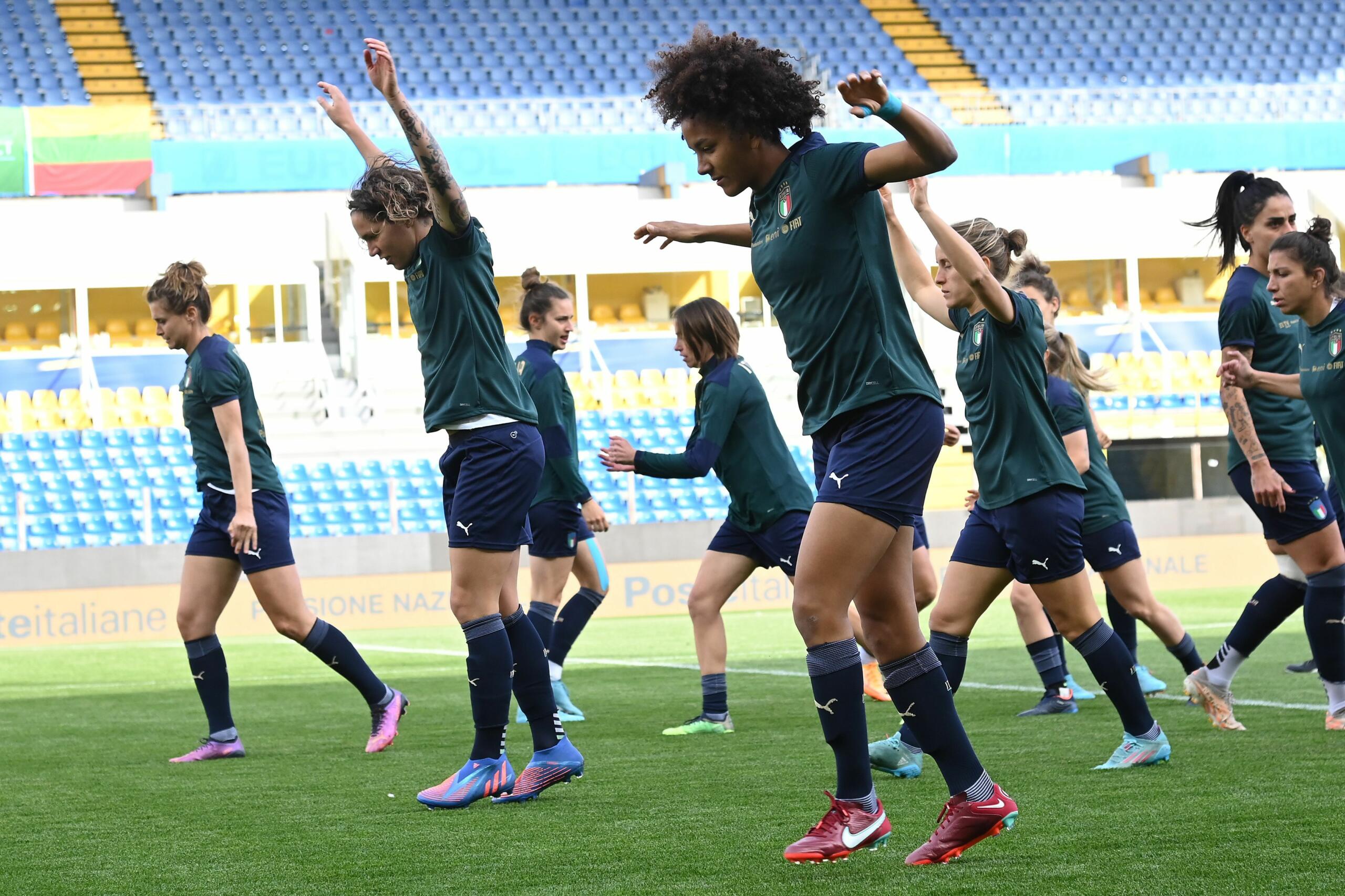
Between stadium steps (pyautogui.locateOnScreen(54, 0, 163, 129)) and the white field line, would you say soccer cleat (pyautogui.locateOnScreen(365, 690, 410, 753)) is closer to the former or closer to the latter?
the white field line

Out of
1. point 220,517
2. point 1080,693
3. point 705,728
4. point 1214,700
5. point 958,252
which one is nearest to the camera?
point 958,252

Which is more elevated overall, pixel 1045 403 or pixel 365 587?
pixel 1045 403

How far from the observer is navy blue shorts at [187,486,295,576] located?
6.44 m

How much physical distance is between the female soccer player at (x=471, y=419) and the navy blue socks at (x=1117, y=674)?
1.78 metres

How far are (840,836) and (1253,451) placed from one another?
3030mm

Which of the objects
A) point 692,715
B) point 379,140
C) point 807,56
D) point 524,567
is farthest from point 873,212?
point 807,56

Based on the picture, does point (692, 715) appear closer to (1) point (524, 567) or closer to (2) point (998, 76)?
(1) point (524, 567)

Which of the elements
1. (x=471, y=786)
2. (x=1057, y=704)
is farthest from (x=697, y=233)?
(x=1057, y=704)

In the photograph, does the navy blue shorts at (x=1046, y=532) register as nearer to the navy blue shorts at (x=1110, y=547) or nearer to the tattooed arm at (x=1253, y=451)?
the tattooed arm at (x=1253, y=451)

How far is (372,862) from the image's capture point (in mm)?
4059

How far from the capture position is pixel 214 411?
20.8 feet

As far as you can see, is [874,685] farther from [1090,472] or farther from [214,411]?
[214,411]

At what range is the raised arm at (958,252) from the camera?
4500 millimetres

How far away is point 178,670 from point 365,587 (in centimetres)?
478
